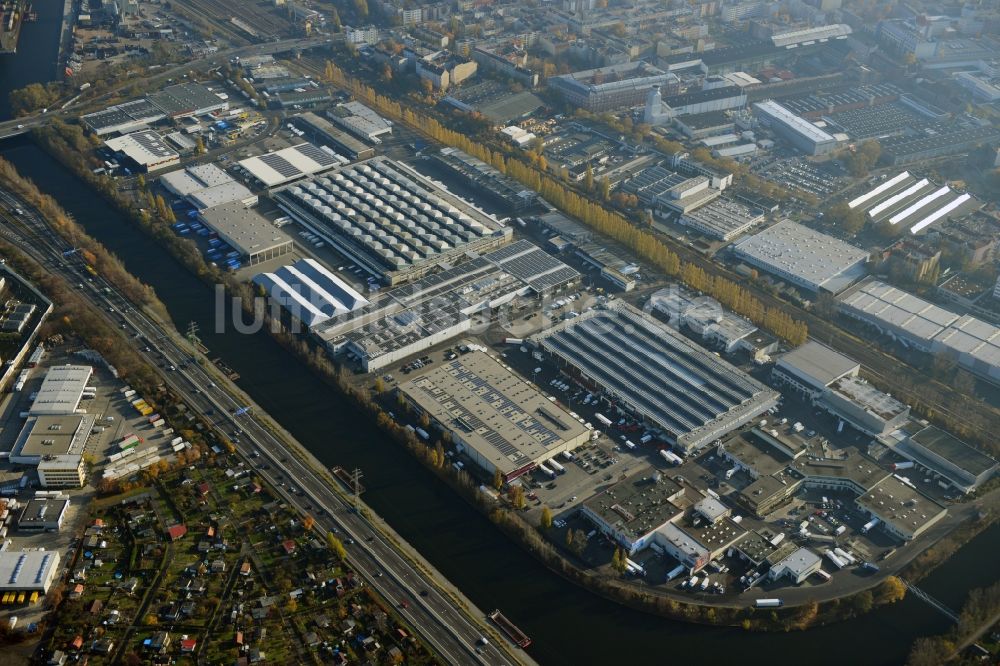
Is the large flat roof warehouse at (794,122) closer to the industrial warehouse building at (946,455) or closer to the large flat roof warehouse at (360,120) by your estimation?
the large flat roof warehouse at (360,120)

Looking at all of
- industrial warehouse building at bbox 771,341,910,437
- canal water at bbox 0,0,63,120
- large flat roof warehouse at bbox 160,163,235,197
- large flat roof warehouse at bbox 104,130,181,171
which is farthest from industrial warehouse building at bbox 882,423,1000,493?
canal water at bbox 0,0,63,120

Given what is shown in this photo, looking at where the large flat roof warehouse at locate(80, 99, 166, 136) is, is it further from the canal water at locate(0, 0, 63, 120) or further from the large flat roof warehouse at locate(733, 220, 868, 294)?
the large flat roof warehouse at locate(733, 220, 868, 294)

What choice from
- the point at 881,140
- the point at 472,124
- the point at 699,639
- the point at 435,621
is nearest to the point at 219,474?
the point at 435,621

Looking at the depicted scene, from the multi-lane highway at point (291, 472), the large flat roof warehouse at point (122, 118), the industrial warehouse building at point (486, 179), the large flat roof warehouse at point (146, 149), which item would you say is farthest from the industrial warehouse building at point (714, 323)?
the large flat roof warehouse at point (122, 118)

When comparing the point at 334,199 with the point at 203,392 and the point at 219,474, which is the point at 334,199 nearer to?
the point at 203,392

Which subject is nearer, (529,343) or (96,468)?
(96,468)

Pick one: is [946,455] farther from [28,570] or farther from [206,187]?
[206,187]
